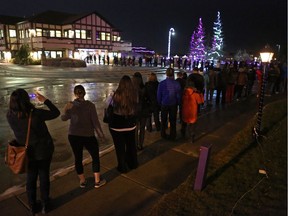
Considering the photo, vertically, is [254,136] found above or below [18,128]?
below

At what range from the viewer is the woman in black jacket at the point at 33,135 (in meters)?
3.11

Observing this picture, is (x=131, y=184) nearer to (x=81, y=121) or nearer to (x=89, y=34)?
(x=81, y=121)

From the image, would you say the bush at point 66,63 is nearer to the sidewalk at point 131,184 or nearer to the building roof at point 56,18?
the building roof at point 56,18

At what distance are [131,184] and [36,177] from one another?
154 centimetres

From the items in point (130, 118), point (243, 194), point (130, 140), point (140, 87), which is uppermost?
point (140, 87)

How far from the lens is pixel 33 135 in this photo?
10.8 feet

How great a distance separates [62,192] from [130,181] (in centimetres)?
111

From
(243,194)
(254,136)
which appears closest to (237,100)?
(254,136)

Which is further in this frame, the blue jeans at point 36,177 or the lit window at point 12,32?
the lit window at point 12,32

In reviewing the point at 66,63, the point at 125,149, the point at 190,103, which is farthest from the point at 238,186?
the point at 66,63

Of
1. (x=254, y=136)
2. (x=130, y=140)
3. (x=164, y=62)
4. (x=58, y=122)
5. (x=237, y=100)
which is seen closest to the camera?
(x=130, y=140)

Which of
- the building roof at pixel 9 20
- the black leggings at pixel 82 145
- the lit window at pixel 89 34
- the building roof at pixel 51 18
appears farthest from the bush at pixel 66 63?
the black leggings at pixel 82 145

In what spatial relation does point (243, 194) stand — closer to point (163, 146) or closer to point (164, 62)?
point (163, 146)

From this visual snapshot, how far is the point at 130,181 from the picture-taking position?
14.8 feet
